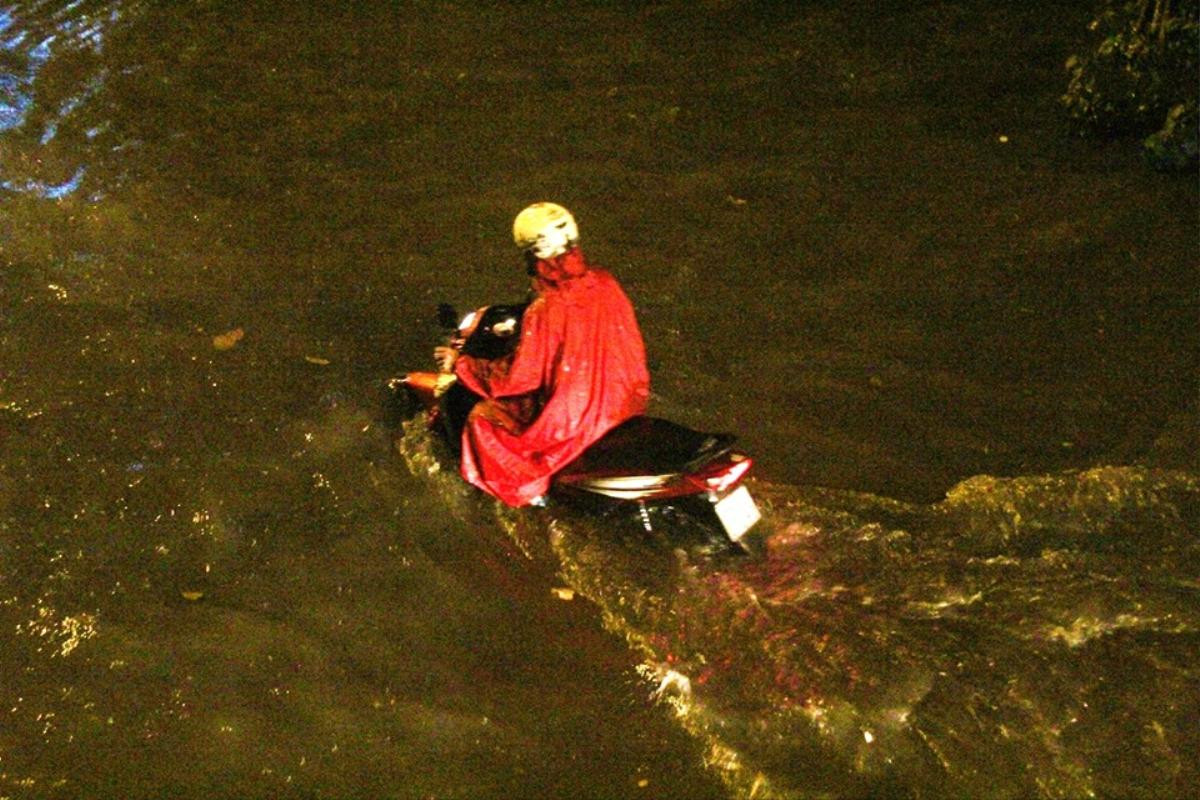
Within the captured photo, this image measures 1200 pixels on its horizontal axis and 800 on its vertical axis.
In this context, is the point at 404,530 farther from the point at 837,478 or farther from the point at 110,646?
the point at 837,478

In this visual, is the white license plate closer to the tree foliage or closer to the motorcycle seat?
the motorcycle seat

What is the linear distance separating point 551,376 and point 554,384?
35 millimetres

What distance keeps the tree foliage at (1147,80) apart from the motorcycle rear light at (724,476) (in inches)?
202

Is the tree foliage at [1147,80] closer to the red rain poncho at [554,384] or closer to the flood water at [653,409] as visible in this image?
the flood water at [653,409]

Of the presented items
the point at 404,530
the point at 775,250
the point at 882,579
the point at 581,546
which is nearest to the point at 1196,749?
the point at 882,579

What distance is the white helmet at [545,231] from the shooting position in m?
4.18

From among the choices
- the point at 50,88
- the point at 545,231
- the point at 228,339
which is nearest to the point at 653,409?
the point at 545,231

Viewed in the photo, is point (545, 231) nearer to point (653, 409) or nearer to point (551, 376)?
point (551, 376)

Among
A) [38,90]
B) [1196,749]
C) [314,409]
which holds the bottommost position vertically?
[1196,749]

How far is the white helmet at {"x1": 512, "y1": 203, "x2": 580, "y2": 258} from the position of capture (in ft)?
13.7

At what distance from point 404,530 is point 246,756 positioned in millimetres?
1302

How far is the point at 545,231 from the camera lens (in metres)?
4.18

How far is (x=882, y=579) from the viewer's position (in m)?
4.68

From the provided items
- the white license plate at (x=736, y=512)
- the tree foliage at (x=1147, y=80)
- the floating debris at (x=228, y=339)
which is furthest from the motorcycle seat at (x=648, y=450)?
the tree foliage at (x=1147, y=80)
